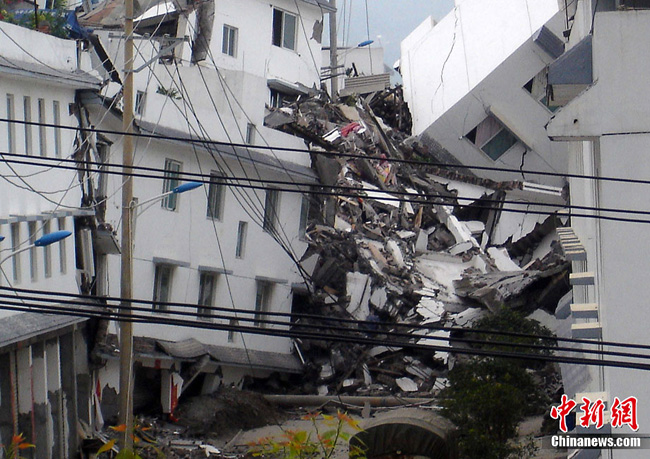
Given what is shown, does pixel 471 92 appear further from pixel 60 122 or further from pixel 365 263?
pixel 60 122

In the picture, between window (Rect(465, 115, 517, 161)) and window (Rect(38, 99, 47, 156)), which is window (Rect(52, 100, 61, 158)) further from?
window (Rect(465, 115, 517, 161))

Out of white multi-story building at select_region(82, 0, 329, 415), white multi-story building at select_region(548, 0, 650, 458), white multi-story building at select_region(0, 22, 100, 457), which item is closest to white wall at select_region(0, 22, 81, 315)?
white multi-story building at select_region(0, 22, 100, 457)

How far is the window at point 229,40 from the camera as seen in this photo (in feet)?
114

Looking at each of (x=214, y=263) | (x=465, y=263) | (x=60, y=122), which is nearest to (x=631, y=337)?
(x=60, y=122)

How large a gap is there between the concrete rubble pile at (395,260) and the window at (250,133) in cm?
212

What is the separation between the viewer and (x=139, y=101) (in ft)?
74.7

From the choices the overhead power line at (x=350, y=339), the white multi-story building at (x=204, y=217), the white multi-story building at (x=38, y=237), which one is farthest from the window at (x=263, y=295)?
the overhead power line at (x=350, y=339)

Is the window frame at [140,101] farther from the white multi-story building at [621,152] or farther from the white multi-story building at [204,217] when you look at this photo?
the white multi-story building at [621,152]

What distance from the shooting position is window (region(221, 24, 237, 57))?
34.8 m

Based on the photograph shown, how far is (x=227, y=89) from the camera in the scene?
25.5 meters

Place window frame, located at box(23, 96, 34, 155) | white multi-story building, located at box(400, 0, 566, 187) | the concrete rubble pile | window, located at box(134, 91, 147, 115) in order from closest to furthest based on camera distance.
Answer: window frame, located at box(23, 96, 34, 155) < window, located at box(134, 91, 147, 115) < the concrete rubble pile < white multi-story building, located at box(400, 0, 566, 187)

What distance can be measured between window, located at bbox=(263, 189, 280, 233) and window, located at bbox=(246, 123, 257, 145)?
1.40 metres

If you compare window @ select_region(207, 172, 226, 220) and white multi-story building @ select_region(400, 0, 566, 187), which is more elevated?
white multi-story building @ select_region(400, 0, 566, 187)

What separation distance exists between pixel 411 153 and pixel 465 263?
632 cm
